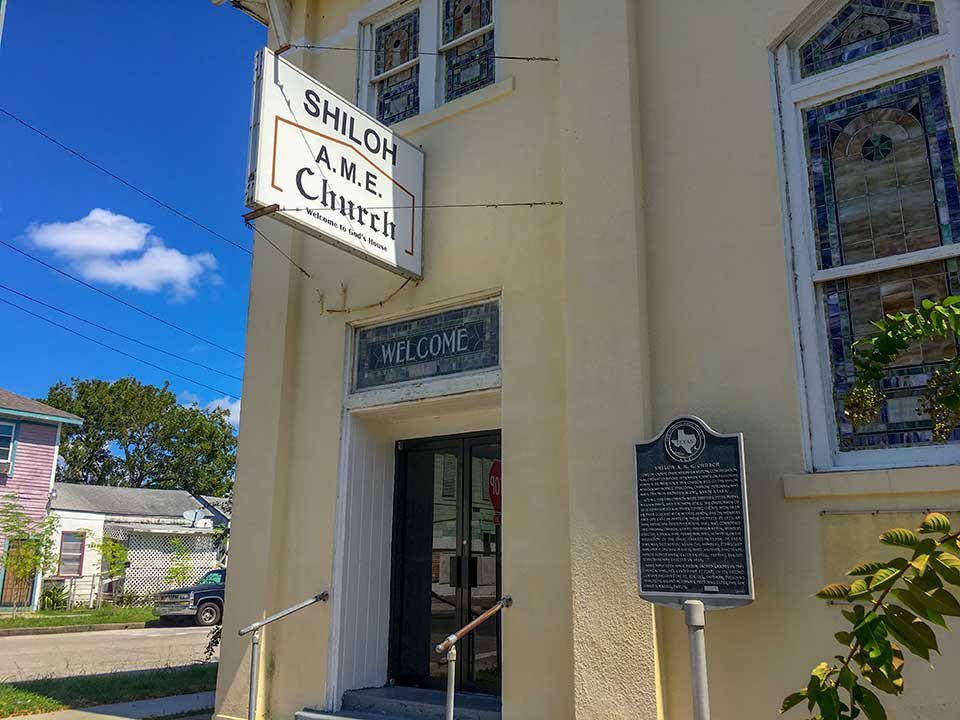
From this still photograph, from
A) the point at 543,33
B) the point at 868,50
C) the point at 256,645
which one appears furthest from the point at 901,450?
the point at 256,645

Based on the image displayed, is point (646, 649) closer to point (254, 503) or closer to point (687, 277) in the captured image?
point (687, 277)

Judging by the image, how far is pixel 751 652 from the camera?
511 centimetres

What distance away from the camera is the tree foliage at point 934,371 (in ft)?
11.7

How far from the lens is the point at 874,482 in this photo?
484 centimetres

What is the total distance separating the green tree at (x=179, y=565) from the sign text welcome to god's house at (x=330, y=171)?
25845 mm

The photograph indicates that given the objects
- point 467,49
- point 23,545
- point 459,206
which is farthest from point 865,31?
point 23,545

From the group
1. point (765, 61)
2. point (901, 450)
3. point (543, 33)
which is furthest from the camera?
point (543, 33)

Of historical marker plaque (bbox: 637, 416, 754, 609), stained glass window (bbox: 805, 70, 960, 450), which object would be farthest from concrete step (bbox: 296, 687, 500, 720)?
stained glass window (bbox: 805, 70, 960, 450)

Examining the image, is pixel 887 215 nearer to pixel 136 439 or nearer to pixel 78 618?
pixel 78 618

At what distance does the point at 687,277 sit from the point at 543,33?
111 inches

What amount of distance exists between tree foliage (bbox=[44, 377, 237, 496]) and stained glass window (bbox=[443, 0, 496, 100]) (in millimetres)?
47108

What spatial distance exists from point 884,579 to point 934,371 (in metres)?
2.65

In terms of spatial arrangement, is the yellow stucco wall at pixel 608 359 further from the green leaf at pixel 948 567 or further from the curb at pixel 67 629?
the curb at pixel 67 629

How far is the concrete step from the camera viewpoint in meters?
6.55
